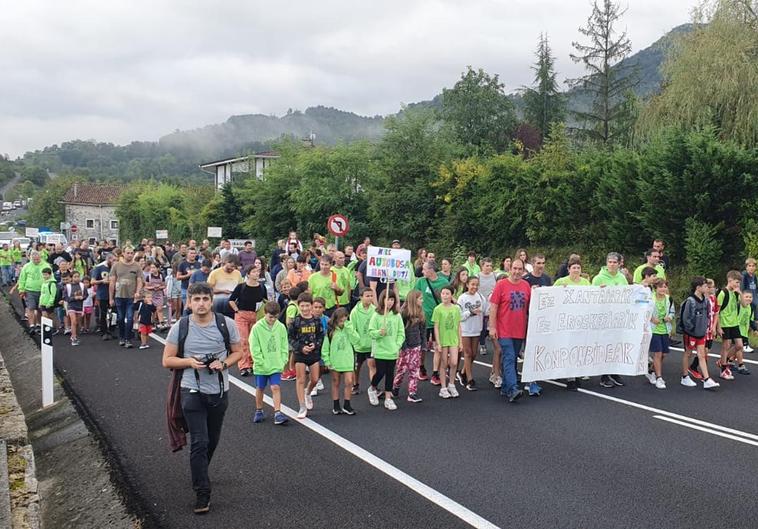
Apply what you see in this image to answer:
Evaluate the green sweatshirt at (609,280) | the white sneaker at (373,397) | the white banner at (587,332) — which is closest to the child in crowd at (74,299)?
the white sneaker at (373,397)

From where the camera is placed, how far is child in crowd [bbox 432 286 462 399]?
9602 millimetres

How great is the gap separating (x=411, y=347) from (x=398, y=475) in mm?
3242

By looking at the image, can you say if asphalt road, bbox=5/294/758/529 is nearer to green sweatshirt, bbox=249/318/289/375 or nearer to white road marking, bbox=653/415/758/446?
white road marking, bbox=653/415/758/446

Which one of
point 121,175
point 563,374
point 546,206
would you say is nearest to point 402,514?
point 563,374

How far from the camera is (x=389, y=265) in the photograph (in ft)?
34.9

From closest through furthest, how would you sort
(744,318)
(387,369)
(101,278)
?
(387,369), (744,318), (101,278)

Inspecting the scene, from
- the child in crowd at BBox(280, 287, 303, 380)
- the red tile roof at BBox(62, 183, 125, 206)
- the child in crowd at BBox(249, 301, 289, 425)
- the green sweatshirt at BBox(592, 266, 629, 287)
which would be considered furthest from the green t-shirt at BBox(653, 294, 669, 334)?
the red tile roof at BBox(62, 183, 125, 206)

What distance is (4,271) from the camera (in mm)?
27203

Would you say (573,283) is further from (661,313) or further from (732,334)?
(732,334)

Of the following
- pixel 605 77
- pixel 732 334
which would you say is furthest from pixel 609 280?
pixel 605 77

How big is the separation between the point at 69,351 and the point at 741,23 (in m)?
20.6

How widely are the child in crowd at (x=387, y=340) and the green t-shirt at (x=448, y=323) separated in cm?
76

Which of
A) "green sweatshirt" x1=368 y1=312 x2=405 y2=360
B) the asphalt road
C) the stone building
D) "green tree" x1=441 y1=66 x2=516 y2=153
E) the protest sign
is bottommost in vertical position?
the asphalt road

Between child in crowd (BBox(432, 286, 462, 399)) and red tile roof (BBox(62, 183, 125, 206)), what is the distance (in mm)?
101657
